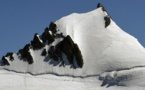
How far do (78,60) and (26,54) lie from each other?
14917 mm

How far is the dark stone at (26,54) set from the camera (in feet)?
350

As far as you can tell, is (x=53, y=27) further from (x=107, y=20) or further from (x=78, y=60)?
(x=107, y=20)

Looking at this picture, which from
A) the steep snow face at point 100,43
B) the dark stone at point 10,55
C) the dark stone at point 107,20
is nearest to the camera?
the steep snow face at point 100,43

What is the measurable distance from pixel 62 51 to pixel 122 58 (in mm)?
16289

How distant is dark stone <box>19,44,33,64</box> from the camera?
4205 inches

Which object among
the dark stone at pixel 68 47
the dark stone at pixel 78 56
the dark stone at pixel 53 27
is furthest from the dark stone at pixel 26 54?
the dark stone at pixel 78 56

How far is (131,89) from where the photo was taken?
89188 millimetres

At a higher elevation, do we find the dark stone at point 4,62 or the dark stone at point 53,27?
the dark stone at point 53,27

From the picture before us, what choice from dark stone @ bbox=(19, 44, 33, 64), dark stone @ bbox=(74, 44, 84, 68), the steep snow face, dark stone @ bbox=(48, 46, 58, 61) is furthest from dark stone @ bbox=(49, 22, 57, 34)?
dark stone @ bbox=(74, 44, 84, 68)

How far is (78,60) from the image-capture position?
10419cm

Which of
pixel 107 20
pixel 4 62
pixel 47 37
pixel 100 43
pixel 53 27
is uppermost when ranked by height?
pixel 107 20

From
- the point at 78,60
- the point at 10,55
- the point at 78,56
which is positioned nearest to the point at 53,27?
the point at 78,56

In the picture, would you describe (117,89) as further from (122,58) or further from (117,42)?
(117,42)

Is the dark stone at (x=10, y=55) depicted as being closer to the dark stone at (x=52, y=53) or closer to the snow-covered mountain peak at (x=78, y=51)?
the snow-covered mountain peak at (x=78, y=51)
